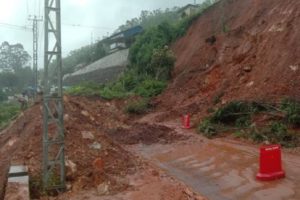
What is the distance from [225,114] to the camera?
21969 millimetres

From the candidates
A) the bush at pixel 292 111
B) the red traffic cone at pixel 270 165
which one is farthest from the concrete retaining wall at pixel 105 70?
the red traffic cone at pixel 270 165

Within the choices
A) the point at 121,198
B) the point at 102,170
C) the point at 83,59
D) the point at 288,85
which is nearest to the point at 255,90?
the point at 288,85

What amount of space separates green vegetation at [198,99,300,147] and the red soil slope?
99cm

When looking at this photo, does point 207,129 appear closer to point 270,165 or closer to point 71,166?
point 71,166

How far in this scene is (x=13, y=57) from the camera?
318 feet

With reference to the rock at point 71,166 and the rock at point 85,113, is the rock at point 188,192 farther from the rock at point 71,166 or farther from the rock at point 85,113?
the rock at point 85,113

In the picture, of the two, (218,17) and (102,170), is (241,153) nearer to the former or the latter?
(102,170)

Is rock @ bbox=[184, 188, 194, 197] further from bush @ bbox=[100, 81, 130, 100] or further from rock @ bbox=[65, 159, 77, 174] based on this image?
bush @ bbox=[100, 81, 130, 100]

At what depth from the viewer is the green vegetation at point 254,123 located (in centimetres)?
1759

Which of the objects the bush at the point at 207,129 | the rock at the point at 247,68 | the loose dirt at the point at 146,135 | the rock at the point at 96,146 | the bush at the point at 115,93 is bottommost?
the loose dirt at the point at 146,135

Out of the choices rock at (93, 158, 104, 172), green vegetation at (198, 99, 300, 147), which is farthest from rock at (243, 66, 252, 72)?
rock at (93, 158, 104, 172)

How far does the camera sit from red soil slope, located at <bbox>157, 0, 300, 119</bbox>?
77.4 ft

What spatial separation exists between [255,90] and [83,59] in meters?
58.8

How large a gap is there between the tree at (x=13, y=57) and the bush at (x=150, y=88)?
63126mm
